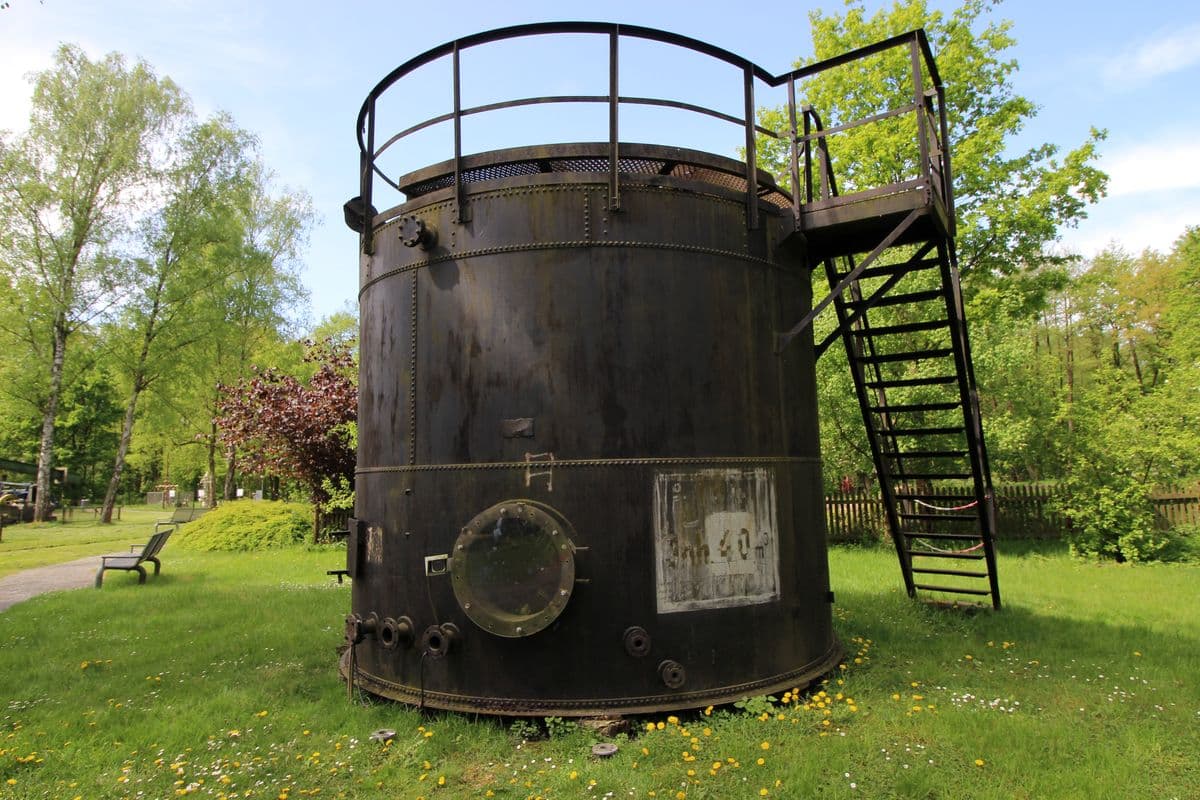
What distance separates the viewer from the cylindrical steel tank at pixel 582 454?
17.1ft

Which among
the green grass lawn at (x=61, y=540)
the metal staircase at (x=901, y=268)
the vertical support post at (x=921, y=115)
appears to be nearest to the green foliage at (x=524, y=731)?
the metal staircase at (x=901, y=268)

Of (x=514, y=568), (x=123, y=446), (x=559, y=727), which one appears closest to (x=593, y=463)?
(x=514, y=568)

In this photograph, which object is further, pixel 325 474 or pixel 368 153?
pixel 325 474

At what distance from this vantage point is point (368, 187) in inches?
257

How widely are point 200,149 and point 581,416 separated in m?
28.7

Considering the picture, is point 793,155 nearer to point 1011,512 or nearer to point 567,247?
point 567,247

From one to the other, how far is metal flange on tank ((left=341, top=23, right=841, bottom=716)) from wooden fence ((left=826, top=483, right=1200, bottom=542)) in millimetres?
11920

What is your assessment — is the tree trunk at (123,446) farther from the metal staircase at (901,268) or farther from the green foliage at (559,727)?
the metal staircase at (901,268)

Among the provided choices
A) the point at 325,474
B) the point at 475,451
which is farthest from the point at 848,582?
the point at 325,474

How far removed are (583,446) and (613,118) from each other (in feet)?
8.30

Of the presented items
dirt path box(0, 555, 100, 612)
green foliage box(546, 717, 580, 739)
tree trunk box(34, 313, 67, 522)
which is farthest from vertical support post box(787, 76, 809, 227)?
tree trunk box(34, 313, 67, 522)

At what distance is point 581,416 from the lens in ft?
17.5

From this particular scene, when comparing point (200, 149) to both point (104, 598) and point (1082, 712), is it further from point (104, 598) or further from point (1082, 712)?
point (1082, 712)

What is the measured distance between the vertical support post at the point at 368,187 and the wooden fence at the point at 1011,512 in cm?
1328
